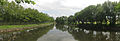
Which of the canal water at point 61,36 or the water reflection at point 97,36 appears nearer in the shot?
the water reflection at point 97,36

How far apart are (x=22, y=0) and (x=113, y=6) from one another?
6316 centimetres

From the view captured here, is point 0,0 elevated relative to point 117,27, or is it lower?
elevated

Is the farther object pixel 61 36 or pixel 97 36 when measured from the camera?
pixel 61 36

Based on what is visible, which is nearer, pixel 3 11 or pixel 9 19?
pixel 3 11

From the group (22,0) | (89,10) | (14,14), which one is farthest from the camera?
(89,10)

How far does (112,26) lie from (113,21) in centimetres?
320

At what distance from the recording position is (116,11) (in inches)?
2142

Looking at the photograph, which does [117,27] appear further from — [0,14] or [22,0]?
[0,14]

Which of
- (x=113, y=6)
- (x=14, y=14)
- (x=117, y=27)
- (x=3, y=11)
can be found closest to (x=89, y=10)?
(x=113, y=6)

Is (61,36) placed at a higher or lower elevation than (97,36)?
lower

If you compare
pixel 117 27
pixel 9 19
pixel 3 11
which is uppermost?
pixel 3 11

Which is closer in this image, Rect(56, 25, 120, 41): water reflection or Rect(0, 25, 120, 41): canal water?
Rect(56, 25, 120, 41): water reflection

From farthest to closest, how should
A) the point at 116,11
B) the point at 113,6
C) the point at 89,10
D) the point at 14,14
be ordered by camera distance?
the point at 89,10 < the point at 14,14 < the point at 113,6 < the point at 116,11

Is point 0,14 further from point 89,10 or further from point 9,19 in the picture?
point 89,10
